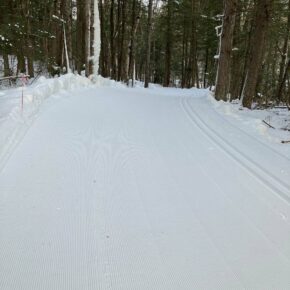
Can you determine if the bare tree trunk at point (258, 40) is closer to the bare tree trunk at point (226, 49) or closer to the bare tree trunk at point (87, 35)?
the bare tree trunk at point (226, 49)

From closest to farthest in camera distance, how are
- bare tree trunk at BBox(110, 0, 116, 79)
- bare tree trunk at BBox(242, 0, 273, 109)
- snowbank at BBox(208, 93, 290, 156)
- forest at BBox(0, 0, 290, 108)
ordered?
snowbank at BBox(208, 93, 290, 156)
bare tree trunk at BBox(242, 0, 273, 109)
forest at BBox(0, 0, 290, 108)
bare tree trunk at BBox(110, 0, 116, 79)

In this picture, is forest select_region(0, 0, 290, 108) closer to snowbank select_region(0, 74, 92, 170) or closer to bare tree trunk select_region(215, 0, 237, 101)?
bare tree trunk select_region(215, 0, 237, 101)

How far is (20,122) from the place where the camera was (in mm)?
7551

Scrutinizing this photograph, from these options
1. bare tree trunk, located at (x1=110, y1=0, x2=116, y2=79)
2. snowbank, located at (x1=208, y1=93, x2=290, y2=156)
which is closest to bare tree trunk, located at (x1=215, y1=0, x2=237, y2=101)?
snowbank, located at (x1=208, y1=93, x2=290, y2=156)

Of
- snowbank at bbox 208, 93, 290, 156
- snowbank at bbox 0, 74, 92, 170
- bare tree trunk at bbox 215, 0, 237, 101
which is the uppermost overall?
bare tree trunk at bbox 215, 0, 237, 101

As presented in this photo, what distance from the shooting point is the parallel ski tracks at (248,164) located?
210 inches

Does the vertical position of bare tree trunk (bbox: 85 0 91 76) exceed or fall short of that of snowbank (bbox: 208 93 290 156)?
it exceeds it

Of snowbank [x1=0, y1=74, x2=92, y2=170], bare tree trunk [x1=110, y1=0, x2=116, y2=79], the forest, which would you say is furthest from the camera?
bare tree trunk [x1=110, y1=0, x2=116, y2=79]

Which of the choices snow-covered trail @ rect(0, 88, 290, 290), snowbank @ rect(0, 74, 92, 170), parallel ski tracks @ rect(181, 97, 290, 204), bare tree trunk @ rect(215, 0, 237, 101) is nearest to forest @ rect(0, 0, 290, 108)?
bare tree trunk @ rect(215, 0, 237, 101)

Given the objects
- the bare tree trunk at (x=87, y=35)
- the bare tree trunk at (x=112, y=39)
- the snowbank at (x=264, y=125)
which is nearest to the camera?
the snowbank at (x=264, y=125)

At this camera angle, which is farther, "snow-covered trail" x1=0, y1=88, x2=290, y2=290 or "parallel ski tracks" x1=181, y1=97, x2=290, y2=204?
"parallel ski tracks" x1=181, y1=97, x2=290, y2=204

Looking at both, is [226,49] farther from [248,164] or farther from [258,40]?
[248,164]

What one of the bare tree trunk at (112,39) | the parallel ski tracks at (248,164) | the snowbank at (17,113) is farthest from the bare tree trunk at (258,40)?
the bare tree trunk at (112,39)

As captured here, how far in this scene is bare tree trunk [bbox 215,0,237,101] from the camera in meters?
14.7
